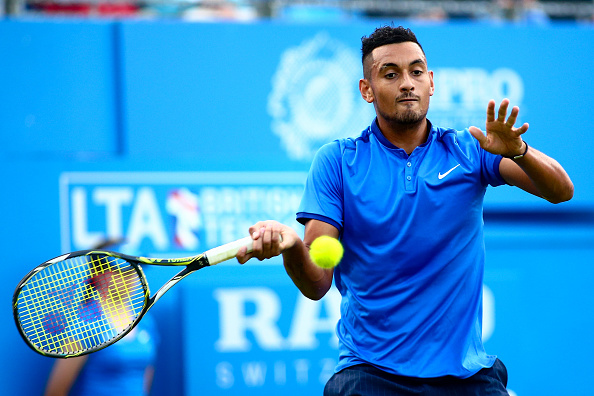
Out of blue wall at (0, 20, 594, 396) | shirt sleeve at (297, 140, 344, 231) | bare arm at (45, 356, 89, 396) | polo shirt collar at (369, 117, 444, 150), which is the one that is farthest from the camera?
blue wall at (0, 20, 594, 396)

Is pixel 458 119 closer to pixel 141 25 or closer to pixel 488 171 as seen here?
pixel 141 25

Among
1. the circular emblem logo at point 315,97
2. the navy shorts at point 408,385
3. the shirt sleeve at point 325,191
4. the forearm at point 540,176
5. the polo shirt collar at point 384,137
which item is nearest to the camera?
the forearm at point 540,176

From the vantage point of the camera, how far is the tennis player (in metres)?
3.04

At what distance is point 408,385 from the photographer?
304cm

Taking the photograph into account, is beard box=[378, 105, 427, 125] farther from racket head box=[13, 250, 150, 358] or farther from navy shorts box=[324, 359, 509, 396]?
racket head box=[13, 250, 150, 358]

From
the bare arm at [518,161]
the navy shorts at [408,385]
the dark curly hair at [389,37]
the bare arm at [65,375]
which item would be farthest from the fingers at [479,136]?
the bare arm at [65,375]

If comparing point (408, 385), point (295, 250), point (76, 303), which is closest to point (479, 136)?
point (295, 250)

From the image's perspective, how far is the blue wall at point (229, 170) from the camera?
571cm

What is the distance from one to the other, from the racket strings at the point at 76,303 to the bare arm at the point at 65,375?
270mm

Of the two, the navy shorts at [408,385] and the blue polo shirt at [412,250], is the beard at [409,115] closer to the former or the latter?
the blue polo shirt at [412,250]

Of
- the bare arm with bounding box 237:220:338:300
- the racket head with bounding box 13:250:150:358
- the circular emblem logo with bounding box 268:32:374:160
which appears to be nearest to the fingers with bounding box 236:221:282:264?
the bare arm with bounding box 237:220:338:300

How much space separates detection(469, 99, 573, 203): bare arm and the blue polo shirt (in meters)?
0.10

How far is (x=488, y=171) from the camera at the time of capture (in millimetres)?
3135

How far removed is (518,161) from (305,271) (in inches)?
34.9
